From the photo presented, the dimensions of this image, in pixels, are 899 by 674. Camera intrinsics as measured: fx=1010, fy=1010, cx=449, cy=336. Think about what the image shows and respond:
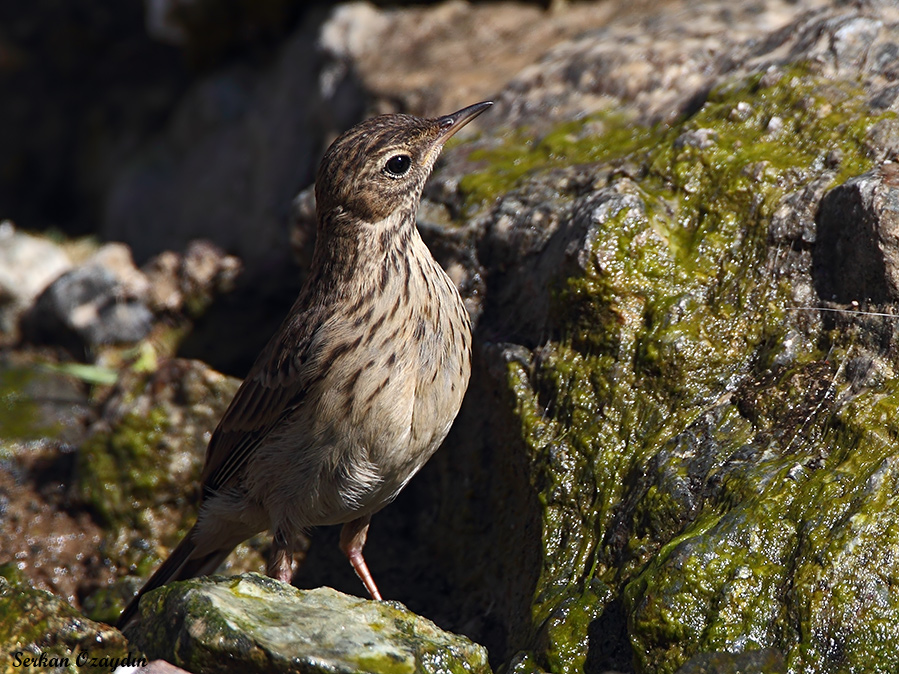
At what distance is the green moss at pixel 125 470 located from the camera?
7156 mm

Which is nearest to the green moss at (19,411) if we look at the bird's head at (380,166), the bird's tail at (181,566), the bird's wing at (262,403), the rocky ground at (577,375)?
the rocky ground at (577,375)

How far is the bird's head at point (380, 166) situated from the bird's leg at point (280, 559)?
186cm

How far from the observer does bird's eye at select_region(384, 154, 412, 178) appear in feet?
18.2

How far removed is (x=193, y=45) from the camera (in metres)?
11.6

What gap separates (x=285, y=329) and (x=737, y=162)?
276 cm

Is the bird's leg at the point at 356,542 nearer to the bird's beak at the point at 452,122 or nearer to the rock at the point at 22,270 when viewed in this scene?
the bird's beak at the point at 452,122

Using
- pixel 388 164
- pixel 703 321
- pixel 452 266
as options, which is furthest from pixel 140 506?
pixel 703 321

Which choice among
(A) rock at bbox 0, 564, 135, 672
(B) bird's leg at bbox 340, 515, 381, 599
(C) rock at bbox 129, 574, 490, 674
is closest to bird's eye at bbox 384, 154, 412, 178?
(B) bird's leg at bbox 340, 515, 381, 599

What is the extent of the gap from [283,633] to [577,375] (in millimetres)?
2180

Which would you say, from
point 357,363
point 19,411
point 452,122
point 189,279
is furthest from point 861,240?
point 19,411

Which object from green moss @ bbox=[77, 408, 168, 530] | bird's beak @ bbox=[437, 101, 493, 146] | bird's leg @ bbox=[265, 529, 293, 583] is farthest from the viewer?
green moss @ bbox=[77, 408, 168, 530]

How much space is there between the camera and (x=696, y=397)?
5.18m

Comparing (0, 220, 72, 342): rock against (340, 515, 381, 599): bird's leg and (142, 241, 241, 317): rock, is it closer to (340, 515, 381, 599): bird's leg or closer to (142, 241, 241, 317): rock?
(142, 241, 241, 317): rock

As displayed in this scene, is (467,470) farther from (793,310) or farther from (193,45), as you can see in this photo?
(193,45)
